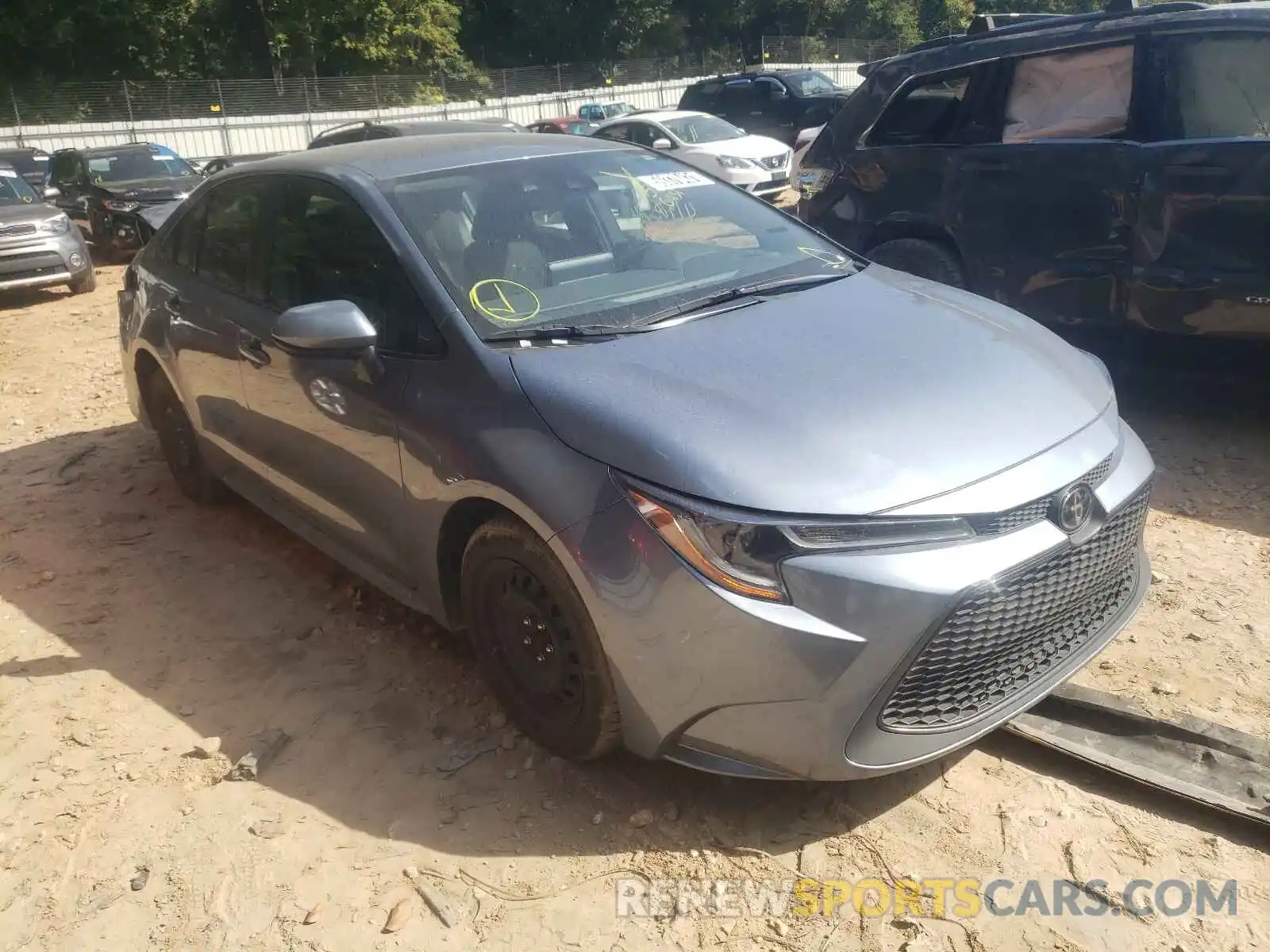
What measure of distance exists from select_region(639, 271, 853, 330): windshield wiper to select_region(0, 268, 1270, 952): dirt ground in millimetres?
1307

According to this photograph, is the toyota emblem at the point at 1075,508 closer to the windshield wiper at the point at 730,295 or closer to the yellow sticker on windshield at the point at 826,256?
the windshield wiper at the point at 730,295

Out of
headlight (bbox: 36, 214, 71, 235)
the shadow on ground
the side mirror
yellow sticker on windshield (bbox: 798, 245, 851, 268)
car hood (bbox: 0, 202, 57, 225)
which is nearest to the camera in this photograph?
the shadow on ground

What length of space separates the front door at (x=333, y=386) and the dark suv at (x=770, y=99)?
18550 millimetres

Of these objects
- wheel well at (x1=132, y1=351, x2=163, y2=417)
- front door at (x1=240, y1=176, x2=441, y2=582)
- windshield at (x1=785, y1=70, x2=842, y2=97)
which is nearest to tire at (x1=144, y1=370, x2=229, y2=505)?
wheel well at (x1=132, y1=351, x2=163, y2=417)

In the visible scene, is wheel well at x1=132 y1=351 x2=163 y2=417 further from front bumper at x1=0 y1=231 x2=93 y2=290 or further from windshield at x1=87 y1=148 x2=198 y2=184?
windshield at x1=87 y1=148 x2=198 y2=184

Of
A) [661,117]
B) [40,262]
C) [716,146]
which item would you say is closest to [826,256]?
[40,262]

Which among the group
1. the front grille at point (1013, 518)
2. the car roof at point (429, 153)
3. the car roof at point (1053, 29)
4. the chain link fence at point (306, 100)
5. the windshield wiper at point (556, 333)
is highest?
the chain link fence at point (306, 100)

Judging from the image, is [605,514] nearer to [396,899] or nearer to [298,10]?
[396,899]

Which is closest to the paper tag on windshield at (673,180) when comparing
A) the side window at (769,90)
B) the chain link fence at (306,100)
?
the side window at (769,90)

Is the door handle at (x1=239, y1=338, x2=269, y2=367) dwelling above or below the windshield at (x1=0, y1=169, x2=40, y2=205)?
below

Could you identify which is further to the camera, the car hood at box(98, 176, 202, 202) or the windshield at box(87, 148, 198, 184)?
the windshield at box(87, 148, 198, 184)

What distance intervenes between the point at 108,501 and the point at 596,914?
13.2 feet

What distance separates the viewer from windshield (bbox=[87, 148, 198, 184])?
1559 centimetres

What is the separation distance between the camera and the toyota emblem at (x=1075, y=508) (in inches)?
103
